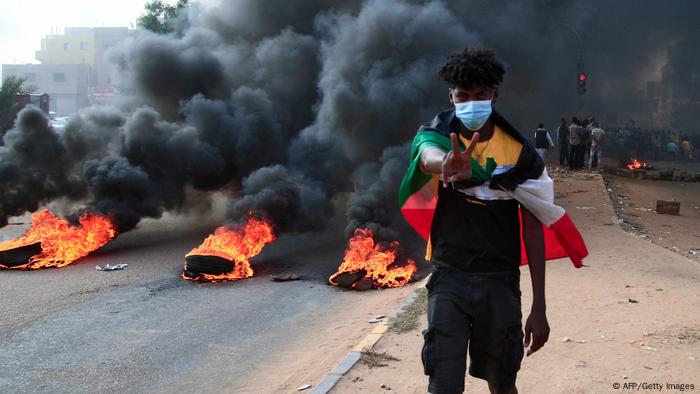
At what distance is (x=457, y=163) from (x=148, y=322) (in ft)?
17.7

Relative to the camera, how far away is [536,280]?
2660 mm

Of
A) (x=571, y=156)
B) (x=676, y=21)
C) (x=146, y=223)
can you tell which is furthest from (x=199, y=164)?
(x=676, y=21)

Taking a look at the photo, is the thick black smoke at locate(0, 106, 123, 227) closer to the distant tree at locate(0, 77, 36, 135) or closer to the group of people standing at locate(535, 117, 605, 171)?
the group of people standing at locate(535, 117, 605, 171)

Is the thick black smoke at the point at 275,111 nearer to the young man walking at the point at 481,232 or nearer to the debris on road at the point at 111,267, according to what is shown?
the debris on road at the point at 111,267

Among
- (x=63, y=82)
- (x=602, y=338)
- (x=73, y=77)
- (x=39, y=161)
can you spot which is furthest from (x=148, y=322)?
(x=63, y=82)

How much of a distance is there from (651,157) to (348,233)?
22484 mm

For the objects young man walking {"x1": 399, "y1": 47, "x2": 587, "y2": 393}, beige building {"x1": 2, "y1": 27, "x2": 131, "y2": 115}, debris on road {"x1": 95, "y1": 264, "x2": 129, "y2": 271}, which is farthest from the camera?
beige building {"x1": 2, "y1": 27, "x2": 131, "y2": 115}

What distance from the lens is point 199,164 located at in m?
13.4

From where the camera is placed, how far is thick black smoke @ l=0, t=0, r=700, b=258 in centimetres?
1186

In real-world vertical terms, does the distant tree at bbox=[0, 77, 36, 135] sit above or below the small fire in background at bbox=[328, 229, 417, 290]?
above

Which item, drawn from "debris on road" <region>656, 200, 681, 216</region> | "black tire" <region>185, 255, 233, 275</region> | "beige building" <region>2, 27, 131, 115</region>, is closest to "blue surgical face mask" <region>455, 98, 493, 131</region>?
"black tire" <region>185, 255, 233, 275</region>

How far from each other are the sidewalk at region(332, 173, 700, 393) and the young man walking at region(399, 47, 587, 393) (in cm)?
159

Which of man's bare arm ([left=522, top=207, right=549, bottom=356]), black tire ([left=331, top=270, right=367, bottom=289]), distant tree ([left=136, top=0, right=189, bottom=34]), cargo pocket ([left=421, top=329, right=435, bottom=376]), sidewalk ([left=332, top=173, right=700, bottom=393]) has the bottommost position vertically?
black tire ([left=331, top=270, right=367, bottom=289])

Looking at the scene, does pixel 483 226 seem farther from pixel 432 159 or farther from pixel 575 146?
pixel 575 146
